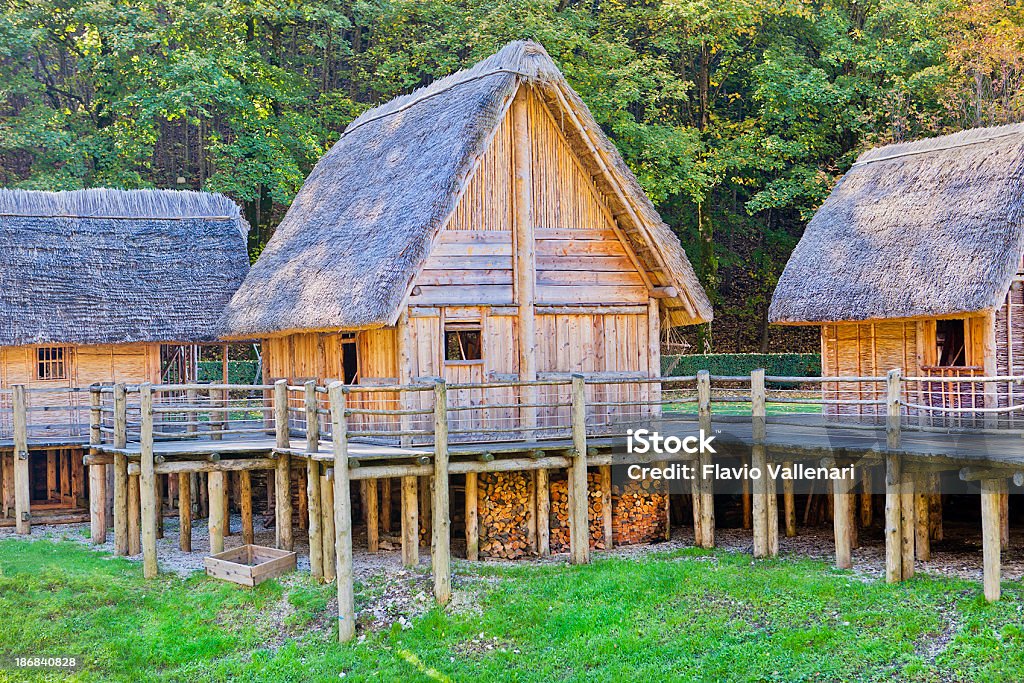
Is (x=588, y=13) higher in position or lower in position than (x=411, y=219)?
higher

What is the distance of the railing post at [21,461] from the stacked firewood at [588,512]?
1003cm

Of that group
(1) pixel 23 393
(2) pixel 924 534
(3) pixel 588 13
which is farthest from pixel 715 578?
(3) pixel 588 13

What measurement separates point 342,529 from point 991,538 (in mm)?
8291

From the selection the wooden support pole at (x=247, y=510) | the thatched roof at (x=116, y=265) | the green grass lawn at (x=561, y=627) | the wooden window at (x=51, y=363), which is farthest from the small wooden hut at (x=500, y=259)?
the wooden window at (x=51, y=363)

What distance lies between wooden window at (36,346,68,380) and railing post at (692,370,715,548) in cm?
1385

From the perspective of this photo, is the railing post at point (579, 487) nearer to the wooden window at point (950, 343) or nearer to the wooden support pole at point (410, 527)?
the wooden support pole at point (410, 527)

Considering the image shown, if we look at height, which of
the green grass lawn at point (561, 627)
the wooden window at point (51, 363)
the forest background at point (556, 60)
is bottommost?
the green grass lawn at point (561, 627)

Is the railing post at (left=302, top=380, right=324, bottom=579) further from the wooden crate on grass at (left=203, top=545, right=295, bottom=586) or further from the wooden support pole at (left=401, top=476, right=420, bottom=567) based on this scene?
the wooden support pole at (left=401, top=476, right=420, bottom=567)

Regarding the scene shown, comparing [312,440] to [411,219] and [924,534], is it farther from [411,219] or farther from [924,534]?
[924,534]

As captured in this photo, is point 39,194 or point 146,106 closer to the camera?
point 39,194

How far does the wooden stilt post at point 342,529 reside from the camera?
15234 millimetres

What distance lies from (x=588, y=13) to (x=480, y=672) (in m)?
28.7

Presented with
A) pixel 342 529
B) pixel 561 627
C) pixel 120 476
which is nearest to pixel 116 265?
pixel 120 476

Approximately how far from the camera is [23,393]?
21359 mm
